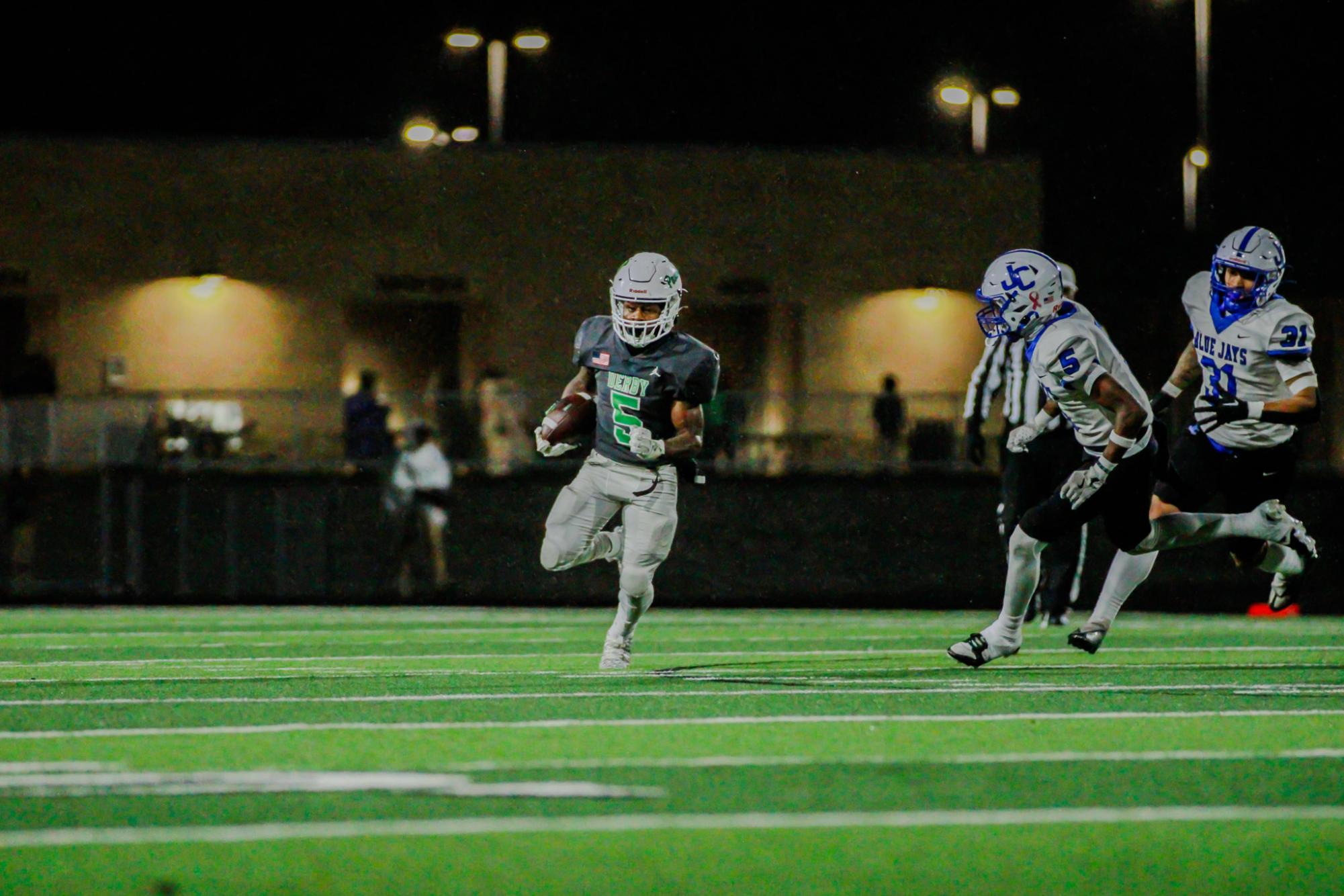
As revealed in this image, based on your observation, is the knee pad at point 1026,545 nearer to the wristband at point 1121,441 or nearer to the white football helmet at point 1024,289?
the wristband at point 1121,441

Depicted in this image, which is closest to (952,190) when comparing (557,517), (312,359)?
(312,359)

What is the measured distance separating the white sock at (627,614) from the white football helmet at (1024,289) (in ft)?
6.13

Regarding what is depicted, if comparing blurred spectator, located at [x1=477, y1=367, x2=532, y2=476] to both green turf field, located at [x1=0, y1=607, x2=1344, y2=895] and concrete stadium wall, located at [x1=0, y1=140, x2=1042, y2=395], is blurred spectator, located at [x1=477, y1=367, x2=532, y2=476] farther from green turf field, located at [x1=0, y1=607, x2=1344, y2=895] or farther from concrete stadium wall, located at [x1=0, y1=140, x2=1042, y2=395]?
green turf field, located at [x1=0, y1=607, x2=1344, y2=895]

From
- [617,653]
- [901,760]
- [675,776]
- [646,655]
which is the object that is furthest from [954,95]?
[675,776]

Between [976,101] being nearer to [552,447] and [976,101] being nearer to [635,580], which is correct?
[552,447]

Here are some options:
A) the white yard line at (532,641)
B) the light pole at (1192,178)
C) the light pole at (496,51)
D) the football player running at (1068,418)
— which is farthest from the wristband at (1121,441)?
the light pole at (496,51)

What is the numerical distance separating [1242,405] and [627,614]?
111 inches

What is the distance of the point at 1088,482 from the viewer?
8.19 metres

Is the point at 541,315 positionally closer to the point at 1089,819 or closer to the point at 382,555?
the point at 382,555

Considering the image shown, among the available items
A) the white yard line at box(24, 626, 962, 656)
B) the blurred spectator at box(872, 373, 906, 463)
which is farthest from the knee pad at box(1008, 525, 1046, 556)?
the blurred spectator at box(872, 373, 906, 463)

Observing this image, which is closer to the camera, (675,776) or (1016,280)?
(675,776)

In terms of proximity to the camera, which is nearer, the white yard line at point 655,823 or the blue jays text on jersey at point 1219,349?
the white yard line at point 655,823

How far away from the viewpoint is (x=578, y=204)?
20844 mm

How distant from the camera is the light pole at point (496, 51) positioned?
68.1 ft
